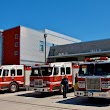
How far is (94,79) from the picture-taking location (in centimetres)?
1389

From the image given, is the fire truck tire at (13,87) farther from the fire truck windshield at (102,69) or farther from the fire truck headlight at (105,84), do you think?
the fire truck headlight at (105,84)

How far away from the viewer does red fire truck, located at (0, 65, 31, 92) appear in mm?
21688

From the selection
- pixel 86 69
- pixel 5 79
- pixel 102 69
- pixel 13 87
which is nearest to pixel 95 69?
pixel 102 69

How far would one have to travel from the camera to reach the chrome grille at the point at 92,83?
13.8 meters

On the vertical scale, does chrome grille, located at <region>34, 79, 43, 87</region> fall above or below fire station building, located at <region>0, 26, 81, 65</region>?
below

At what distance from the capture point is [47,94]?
20.0 meters

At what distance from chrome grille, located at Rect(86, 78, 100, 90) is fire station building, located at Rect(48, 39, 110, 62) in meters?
18.9

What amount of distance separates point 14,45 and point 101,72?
24.6 meters

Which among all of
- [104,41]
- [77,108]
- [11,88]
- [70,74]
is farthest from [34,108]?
[104,41]

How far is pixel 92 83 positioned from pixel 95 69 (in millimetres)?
879

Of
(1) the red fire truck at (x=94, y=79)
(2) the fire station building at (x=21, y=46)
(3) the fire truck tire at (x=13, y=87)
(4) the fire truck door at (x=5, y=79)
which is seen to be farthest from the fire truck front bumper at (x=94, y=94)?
(2) the fire station building at (x=21, y=46)

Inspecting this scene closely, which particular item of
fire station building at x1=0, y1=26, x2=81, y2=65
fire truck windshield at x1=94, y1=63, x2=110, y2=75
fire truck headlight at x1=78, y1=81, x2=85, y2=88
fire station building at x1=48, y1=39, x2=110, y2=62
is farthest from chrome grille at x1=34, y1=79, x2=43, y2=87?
fire station building at x1=0, y1=26, x2=81, y2=65

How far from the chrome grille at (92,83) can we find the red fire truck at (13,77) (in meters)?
9.80

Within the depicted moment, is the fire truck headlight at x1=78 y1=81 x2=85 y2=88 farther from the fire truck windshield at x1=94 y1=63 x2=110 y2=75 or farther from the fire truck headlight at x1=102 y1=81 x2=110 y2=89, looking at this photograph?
the fire truck headlight at x1=102 y1=81 x2=110 y2=89
